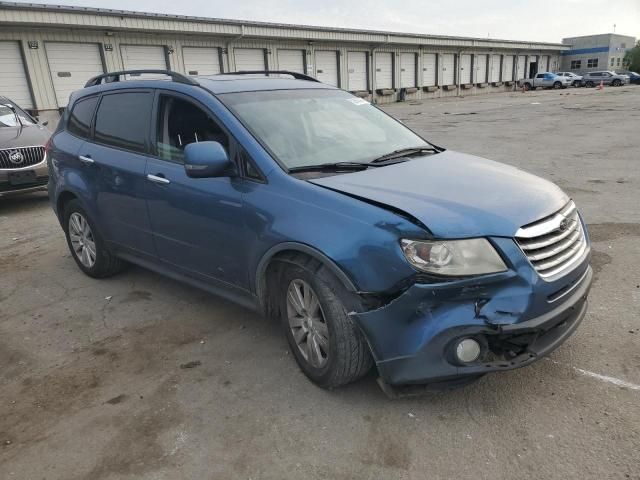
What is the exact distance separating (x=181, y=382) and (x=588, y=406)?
2.36 m

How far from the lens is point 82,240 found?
16.7 ft

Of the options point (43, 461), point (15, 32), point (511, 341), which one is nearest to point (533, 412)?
point (511, 341)

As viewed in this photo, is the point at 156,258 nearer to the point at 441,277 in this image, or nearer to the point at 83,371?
the point at 83,371

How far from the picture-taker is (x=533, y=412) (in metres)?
2.73

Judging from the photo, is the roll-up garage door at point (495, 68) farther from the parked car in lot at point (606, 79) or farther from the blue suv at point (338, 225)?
the blue suv at point (338, 225)

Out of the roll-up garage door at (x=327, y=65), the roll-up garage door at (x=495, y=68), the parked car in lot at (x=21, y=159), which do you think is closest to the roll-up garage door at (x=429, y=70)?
the roll-up garage door at (x=327, y=65)

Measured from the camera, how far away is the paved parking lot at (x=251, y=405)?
2473mm

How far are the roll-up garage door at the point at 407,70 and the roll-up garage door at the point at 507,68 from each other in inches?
677

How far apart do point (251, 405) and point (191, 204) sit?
1438mm

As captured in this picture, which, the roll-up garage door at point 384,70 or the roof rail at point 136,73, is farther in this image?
the roll-up garage door at point 384,70

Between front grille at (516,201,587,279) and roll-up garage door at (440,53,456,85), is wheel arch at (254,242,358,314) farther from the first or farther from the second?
roll-up garage door at (440,53,456,85)

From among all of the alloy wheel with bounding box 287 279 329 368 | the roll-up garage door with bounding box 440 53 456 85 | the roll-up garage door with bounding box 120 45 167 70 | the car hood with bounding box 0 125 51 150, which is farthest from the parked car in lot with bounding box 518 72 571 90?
the alloy wheel with bounding box 287 279 329 368

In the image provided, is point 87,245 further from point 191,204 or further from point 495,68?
point 495,68

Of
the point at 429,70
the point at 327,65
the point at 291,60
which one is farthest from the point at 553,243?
the point at 429,70
